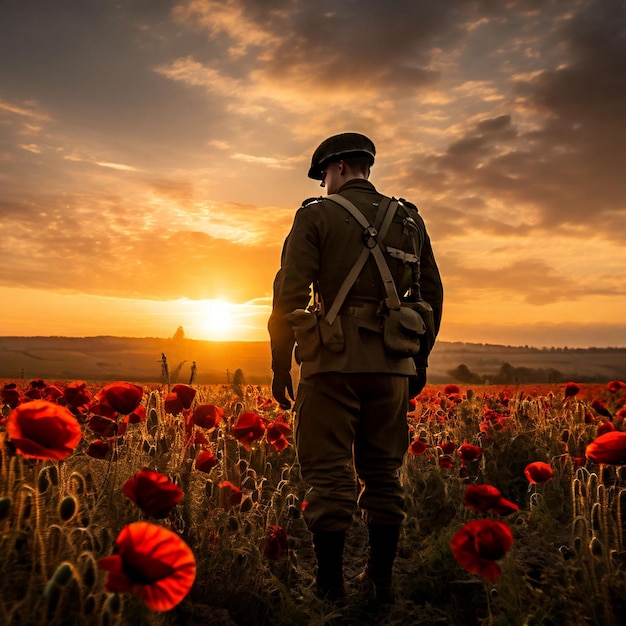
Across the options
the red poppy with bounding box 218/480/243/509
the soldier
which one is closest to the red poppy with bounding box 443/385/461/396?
the soldier

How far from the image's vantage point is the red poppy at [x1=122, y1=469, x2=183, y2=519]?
2.11 meters

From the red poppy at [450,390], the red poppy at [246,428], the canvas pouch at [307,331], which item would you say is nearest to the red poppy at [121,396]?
the red poppy at [246,428]

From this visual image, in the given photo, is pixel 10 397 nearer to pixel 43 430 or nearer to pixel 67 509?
pixel 67 509

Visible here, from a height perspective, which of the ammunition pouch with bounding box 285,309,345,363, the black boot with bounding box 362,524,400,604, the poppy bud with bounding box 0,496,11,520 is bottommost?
the black boot with bounding box 362,524,400,604

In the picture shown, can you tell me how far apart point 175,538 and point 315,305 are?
7.71 ft

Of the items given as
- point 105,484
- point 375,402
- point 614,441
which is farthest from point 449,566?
point 105,484

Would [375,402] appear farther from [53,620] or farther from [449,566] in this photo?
[53,620]

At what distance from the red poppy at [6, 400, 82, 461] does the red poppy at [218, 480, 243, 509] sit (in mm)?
1467

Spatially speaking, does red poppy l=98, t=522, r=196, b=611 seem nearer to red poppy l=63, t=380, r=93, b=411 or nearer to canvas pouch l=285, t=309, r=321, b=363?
canvas pouch l=285, t=309, r=321, b=363

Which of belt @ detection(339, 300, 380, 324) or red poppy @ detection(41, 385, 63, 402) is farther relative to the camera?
red poppy @ detection(41, 385, 63, 402)

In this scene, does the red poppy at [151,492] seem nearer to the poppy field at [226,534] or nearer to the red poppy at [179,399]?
the poppy field at [226,534]

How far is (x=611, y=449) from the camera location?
2994 millimetres

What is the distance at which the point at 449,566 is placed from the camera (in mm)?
4000

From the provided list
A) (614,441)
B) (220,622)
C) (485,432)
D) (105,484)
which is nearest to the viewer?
(220,622)
